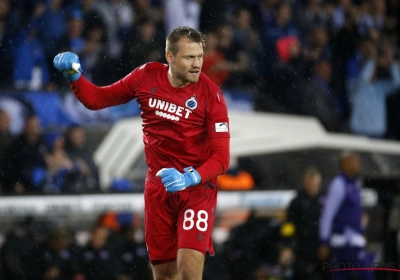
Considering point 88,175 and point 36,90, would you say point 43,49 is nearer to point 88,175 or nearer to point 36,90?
point 36,90

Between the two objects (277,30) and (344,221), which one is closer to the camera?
(344,221)

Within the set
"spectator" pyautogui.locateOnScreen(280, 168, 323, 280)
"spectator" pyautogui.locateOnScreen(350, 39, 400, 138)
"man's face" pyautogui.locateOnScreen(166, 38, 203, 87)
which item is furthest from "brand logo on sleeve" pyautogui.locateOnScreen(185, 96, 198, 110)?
"spectator" pyautogui.locateOnScreen(350, 39, 400, 138)

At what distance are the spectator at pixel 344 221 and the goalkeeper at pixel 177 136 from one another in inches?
151

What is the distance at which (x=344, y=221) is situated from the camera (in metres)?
9.38

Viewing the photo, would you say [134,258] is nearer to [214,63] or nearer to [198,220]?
[198,220]

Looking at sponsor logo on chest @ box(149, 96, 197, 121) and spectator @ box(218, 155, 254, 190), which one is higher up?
sponsor logo on chest @ box(149, 96, 197, 121)

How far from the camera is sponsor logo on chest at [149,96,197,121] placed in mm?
5613

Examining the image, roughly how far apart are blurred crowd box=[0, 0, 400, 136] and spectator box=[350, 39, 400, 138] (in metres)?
0.02

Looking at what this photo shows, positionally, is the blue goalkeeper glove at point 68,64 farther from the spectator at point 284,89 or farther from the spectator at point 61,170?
the spectator at point 284,89

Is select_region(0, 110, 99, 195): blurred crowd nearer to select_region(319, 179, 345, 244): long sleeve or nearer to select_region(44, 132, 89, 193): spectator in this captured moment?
select_region(44, 132, 89, 193): spectator

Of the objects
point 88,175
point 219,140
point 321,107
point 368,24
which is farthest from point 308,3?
point 219,140

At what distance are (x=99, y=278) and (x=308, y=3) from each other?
7.16 metres

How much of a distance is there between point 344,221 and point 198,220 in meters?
4.07

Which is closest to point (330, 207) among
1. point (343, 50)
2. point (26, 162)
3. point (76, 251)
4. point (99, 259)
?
point (99, 259)
